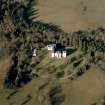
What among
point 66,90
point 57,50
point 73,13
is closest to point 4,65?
point 57,50

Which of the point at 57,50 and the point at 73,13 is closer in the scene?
the point at 57,50

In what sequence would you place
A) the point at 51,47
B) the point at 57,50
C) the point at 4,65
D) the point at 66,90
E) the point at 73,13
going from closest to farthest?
the point at 66,90, the point at 4,65, the point at 57,50, the point at 51,47, the point at 73,13

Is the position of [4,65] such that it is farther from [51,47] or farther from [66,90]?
[66,90]

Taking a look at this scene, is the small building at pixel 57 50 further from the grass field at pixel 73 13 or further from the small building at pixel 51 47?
the grass field at pixel 73 13

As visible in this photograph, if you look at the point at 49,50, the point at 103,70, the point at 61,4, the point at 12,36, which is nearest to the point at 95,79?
the point at 103,70

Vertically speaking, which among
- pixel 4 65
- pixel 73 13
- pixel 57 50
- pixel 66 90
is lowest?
pixel 66 90

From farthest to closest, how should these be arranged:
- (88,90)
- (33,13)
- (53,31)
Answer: (33,13), (53,31), (88,90)

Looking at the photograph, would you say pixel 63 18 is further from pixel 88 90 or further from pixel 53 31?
pixel 88 90

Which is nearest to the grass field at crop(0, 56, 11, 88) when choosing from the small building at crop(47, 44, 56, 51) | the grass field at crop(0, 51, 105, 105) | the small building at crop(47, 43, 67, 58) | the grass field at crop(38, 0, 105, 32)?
the grass field at crop(0, 51, 105, 105)
